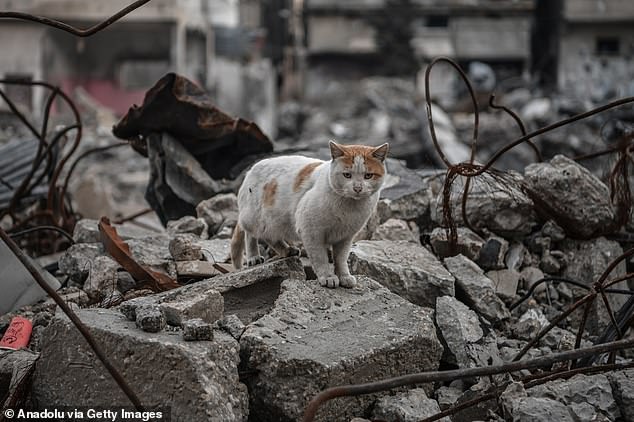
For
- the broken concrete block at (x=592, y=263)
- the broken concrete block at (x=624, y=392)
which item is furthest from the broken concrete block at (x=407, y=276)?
the broken concrete block at (x=592, y=263)

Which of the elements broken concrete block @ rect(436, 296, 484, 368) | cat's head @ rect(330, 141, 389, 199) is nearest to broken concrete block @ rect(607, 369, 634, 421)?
broken concrete block @ rect(436, 296, 484, 368)

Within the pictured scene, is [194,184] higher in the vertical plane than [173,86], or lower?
lower

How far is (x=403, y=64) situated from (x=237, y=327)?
27705 mm

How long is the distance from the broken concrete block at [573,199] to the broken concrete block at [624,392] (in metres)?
1.89

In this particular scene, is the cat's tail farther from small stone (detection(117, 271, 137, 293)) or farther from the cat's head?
the cat's head

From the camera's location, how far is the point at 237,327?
3766 millimetres

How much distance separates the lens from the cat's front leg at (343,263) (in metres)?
4.33

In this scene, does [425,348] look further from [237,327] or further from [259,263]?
[259,263]

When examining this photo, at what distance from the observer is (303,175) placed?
443 cm

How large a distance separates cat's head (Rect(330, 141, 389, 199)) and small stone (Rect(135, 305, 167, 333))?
1.08 meters

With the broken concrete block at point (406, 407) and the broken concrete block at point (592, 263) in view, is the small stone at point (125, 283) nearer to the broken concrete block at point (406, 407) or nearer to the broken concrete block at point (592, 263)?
the broken concrete block at point (406, 407)

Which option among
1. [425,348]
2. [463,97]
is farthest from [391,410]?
[463,97]

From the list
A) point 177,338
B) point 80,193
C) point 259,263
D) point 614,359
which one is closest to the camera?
point 177,338

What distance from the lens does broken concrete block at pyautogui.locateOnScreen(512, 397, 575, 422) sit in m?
3.53
